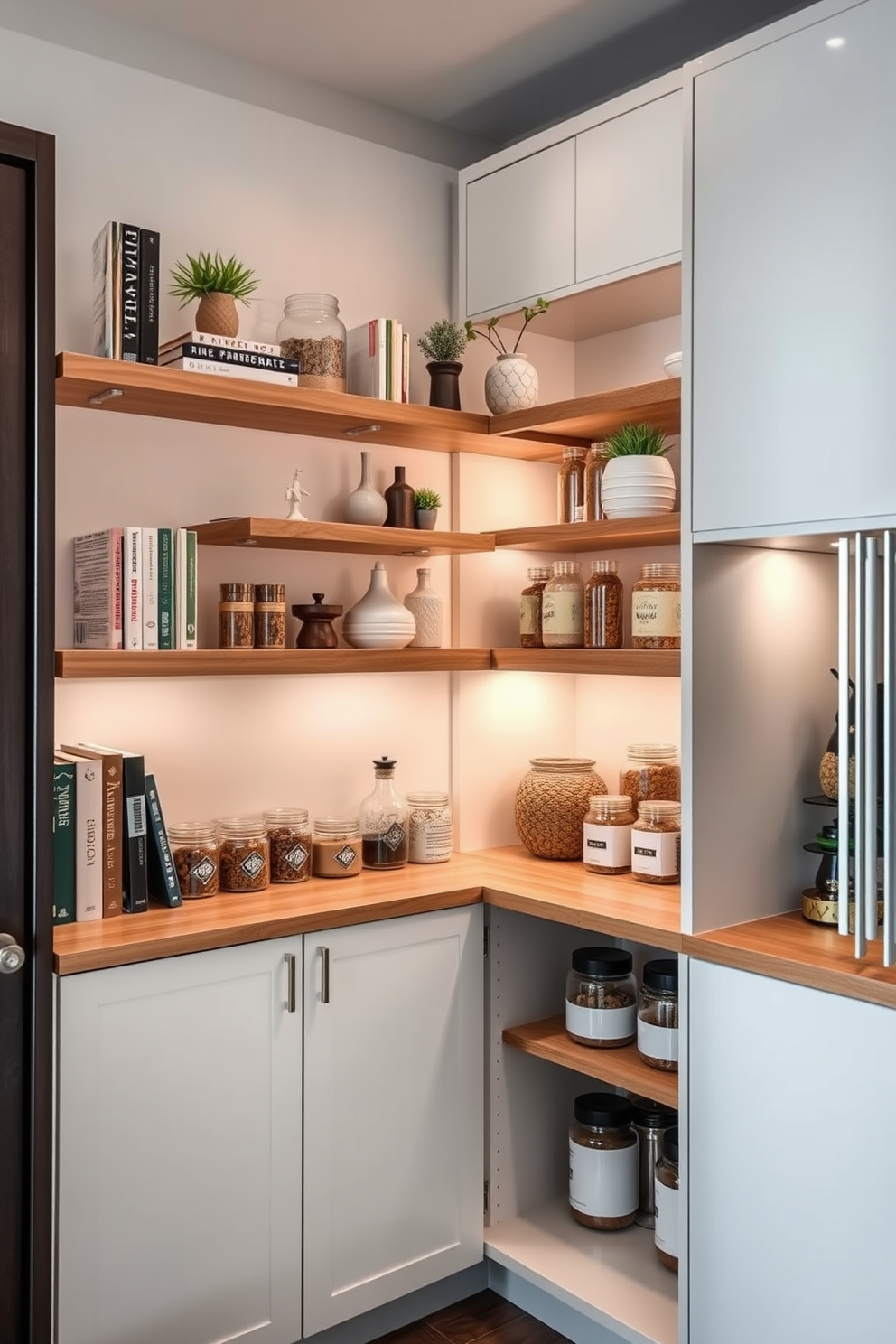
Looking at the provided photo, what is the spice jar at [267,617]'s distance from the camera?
241 cm

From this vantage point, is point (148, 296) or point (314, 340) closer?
point (148, 296)

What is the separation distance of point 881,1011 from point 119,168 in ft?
6.95

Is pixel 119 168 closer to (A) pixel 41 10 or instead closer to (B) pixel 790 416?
(A) pixel 41 10

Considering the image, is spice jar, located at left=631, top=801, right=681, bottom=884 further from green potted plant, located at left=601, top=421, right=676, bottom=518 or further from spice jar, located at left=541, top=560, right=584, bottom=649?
green potted plant, located at left=601, top=421, right=676, bottom=518

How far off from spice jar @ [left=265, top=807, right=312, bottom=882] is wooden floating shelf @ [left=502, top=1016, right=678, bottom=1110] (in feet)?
1.92

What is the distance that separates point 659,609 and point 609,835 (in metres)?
0.53

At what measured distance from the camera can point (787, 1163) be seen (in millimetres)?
1893

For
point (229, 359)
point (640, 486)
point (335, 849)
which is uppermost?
point (229, 359)

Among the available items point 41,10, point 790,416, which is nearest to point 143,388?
point 41,10

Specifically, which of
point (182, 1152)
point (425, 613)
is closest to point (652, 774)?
point (425, 613)

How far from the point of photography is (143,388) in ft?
7.20

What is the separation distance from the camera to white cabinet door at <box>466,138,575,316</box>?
2590mm

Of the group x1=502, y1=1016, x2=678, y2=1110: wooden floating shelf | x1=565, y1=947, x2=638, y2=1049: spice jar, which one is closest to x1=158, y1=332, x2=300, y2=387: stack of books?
x1=565, y1=947, x2=638, y2=1049: spice jar

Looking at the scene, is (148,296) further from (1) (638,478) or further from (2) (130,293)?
(1) (638,478)
